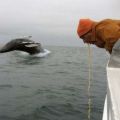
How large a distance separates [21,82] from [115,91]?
37.7 feet

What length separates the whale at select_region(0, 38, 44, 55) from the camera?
109 ft

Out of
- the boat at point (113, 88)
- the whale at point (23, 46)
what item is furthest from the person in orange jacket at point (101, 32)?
the whale at point (23, 46)

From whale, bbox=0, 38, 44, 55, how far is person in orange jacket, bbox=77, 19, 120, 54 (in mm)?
27658

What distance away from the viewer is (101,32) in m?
5.39

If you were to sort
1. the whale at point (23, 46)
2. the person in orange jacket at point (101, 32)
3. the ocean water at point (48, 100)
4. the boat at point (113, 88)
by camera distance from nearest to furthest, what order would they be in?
the boat at point (113, 88)
the person in orange jacket at point (101, 32)
the ocean water at point (48, 100)
the whale at point (23, 46)

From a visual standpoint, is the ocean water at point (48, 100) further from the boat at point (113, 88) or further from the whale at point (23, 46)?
the whale at point (23, 46)

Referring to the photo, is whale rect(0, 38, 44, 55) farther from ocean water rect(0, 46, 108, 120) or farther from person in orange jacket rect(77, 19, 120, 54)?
person in orange jacket rect(77, 19, 120, 54)

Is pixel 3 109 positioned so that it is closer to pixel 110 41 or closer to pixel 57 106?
pixel 57 106

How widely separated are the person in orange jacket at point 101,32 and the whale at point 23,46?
27658mm

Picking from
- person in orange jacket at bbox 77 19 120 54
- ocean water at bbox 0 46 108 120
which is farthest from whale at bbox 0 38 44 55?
Answer: person in orange jacket at bbox 77 19 120 54

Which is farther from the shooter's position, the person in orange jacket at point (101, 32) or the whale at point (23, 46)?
the whale at point (23, 46)

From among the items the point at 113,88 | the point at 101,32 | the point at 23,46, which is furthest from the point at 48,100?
the point at 23,46

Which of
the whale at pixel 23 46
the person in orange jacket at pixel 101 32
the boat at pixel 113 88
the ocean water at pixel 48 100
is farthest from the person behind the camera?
the whale at pixel 23 46

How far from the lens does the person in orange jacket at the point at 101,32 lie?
17.2ft
